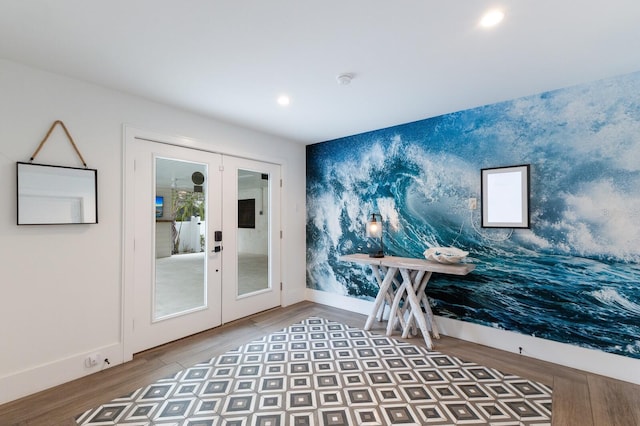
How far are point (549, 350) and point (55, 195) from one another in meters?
4.46

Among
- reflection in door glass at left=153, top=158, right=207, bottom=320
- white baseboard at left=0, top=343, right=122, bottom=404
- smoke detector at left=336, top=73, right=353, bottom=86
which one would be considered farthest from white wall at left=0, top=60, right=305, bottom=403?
smoke detector at left=336, top=73, right=353, bottom=86

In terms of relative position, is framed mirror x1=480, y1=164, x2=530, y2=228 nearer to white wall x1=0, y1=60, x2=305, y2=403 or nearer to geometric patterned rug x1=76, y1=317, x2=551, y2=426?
geometric patterned rug x1=76, y1=317, x2=551, y2=426

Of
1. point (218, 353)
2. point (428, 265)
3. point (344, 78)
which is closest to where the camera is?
point (344, 78)

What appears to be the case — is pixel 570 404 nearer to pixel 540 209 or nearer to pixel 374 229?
pixel 540 209

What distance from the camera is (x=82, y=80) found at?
2.44 m

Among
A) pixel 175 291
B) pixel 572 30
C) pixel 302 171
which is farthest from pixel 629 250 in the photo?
pixel 175 291

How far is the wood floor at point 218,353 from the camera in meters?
1.92

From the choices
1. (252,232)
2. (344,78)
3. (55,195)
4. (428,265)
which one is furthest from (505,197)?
(55,195)

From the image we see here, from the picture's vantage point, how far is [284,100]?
9.39 feet

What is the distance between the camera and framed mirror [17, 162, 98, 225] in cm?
214

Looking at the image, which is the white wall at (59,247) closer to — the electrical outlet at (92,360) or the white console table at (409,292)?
the electrical outlet at (92,360)

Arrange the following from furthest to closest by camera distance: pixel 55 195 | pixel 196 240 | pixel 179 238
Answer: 1. pixel 196 240
2. pixel 179 238
3. pixel 55 195

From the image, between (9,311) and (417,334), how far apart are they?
363 cm

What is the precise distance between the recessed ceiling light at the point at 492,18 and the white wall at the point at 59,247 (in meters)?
2.89
